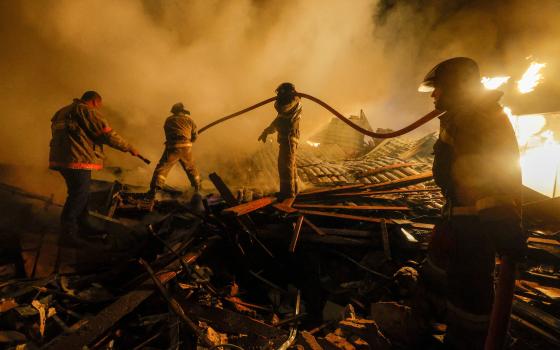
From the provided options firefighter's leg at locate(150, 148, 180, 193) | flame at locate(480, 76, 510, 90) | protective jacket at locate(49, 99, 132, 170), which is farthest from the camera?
flame at locate(480, 76, 510, 90)

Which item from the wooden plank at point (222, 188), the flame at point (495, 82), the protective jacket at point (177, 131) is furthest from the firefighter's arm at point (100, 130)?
the flame at point (495, 82)

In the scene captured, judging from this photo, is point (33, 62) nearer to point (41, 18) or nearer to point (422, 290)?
point (41, 18)

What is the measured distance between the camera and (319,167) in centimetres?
818

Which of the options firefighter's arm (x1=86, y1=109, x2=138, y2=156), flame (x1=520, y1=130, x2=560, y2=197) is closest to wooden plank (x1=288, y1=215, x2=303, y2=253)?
firefighter's arm (x1=86, y1=109, x2=138, y2=156)

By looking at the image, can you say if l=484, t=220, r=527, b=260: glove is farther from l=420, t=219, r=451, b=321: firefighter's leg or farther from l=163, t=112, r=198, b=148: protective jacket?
l=163, t=112, r=198, b=148: protective jacket

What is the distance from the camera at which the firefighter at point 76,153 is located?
3.85 metres

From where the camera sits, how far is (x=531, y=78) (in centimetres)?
906

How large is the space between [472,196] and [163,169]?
17.9 feet

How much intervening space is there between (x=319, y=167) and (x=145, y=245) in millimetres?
5683

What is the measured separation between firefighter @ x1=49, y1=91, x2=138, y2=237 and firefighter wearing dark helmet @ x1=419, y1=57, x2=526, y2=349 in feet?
16.1

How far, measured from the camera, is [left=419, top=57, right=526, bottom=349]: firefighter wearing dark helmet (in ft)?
5.37

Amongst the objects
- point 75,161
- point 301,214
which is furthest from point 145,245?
point 301,214

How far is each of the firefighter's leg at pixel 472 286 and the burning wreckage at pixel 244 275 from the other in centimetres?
36

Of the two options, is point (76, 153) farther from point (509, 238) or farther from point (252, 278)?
point (509, 238)
